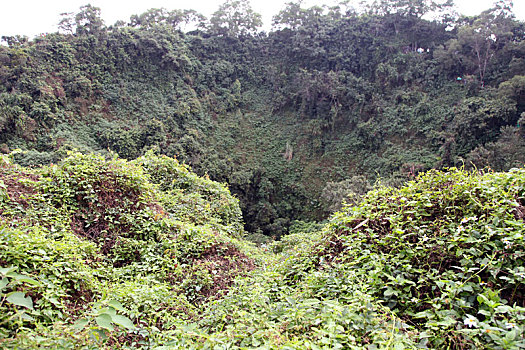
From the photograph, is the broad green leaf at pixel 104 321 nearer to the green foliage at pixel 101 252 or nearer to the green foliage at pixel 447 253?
the green foliage at pixel 101 252

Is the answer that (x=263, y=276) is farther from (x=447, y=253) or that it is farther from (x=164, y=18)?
(x=164, y=18)

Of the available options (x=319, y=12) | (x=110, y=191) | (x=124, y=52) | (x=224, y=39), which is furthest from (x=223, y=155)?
(x=110, y=191)

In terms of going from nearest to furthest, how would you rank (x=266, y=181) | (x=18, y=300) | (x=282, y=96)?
1. (x=18, y=300)
2. (x=266, y=181)
3. (x=282, y=96)

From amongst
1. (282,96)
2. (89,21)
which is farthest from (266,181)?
(89,21)

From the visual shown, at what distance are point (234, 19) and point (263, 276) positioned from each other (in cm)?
2514

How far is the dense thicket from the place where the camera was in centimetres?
1346

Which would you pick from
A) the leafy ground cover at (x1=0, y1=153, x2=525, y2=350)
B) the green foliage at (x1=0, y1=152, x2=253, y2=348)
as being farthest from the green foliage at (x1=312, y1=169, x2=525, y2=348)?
the green foliage at (x1=0, y1=152, x2=253, y2=348)

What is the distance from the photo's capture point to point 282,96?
71.3 feet

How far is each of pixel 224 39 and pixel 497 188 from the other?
974 inches

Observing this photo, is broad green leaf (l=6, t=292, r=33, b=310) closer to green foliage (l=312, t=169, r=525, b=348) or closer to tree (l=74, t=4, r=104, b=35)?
green foliage (l=312, t=169, r=525, b=348)

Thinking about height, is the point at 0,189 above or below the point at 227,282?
above

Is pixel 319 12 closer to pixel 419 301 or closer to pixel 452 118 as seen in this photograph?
pixel 452 118

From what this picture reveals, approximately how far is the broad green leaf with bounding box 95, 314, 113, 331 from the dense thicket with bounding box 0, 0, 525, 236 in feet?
38.5

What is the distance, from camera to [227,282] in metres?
3.18
